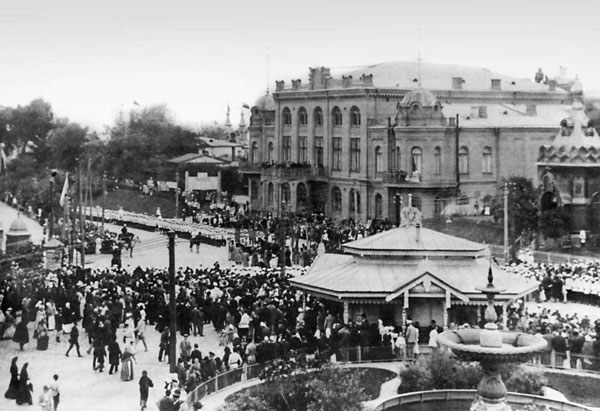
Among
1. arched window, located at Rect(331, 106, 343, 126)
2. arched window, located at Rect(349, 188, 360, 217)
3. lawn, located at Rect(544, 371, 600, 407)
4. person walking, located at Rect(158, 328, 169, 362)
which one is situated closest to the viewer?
lawn, located at Rect(544, 371, 600, 407)

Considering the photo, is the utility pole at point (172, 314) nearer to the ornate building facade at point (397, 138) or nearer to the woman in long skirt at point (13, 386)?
the woman in long skirt at point (13, 386)

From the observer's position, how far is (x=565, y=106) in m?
60.9

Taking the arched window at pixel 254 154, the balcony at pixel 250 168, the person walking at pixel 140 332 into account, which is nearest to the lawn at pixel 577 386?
the person walking at pixel 140 332

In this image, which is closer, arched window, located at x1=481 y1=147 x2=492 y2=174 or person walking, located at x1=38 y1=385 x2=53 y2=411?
person walking, located at x1=38 y1=385 x2=53 y2=411

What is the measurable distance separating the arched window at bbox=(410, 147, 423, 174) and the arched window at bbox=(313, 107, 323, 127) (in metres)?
9.91

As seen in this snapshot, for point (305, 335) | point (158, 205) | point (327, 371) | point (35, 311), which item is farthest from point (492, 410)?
point (158, 205)

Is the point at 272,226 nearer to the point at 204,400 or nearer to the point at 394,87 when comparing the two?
the point at 394,87

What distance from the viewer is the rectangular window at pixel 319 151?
6094cm

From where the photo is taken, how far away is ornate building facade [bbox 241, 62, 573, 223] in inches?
2062

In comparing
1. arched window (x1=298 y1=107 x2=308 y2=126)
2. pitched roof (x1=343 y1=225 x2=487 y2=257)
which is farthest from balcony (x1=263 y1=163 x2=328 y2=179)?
pitched roof (x1=343 y1=225 x2=487 y2=257)

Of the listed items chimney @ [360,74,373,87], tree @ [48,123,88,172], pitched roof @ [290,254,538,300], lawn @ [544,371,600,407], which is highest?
chimney @ [360,74,373,87]

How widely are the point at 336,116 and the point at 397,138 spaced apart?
25.2ft

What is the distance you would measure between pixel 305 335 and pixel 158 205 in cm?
4553

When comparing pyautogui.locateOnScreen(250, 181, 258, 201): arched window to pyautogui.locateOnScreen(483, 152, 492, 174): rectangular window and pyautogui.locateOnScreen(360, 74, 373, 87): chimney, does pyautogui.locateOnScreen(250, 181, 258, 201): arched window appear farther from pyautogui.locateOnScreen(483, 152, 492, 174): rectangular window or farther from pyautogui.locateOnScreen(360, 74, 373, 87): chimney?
pyautogui.locateOnScreen(483, 152, 492, 174): rectangular window
